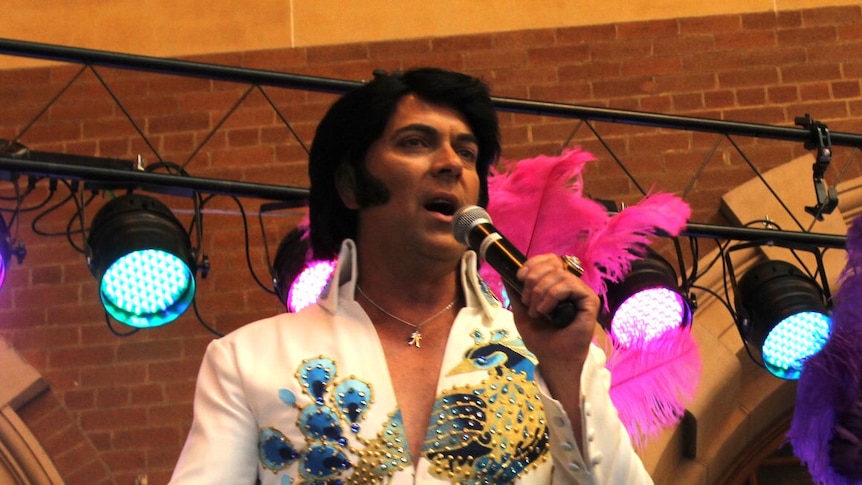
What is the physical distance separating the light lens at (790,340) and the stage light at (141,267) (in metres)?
1.59

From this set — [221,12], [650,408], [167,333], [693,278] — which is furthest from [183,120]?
[650,408]

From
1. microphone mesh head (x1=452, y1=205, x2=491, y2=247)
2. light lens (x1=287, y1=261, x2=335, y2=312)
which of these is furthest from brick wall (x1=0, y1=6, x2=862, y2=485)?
microphone mesh head (x1=452, y1=205, x2=491, y2=247)

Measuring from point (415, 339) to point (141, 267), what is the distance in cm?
155

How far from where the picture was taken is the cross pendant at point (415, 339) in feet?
6.43

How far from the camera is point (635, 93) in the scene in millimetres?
4836

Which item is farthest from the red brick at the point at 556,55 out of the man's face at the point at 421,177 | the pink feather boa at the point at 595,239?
the man's face at the point at 421,177

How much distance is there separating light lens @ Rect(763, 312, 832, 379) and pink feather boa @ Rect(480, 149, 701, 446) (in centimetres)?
112

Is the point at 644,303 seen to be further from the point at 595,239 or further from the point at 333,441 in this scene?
the point at 333,441

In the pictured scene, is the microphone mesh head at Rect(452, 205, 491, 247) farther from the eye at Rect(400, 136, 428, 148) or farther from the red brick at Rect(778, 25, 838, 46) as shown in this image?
the red brick at Rect(778, 25, 838, 46)

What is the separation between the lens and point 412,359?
76.2 inches

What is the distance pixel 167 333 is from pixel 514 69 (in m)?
1.56

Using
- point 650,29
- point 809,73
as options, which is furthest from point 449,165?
point 809,73

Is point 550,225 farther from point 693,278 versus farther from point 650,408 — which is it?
point 693,278

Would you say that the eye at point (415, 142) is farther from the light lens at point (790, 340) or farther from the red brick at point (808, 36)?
the red brick at point (808, 36)
